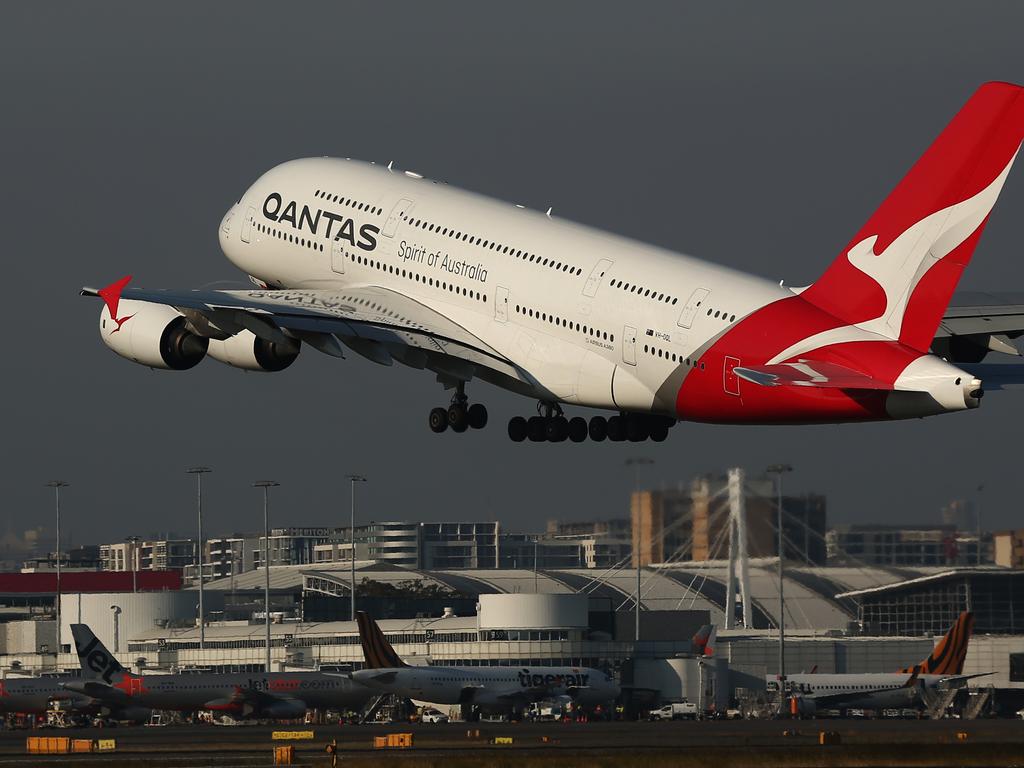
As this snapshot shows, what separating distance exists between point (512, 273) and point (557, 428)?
5761 millimetres

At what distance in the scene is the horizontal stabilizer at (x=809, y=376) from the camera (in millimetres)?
46312

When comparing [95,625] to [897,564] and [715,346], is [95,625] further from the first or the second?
[715,346]

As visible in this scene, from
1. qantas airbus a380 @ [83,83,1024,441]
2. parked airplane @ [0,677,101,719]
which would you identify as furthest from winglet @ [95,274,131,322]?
parked airplane @ [0,677,101,719]

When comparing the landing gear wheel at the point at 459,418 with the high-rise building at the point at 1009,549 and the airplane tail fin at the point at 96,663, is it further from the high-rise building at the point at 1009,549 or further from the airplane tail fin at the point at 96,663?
the high-rise building at the point at 1009,549

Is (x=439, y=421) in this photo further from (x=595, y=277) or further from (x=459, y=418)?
(x=595, y=277)

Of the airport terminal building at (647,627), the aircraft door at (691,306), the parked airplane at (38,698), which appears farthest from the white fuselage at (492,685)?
the aircraft door at (691,306)

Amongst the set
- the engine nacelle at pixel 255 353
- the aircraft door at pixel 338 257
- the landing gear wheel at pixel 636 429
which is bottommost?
the landing gear wheel at pixel 636 429

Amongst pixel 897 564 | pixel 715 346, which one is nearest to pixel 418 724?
pixel 897 564

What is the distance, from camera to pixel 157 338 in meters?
59.5

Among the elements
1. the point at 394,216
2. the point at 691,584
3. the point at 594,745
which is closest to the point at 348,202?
the point at 394,216

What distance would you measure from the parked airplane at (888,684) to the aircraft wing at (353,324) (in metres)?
47.7

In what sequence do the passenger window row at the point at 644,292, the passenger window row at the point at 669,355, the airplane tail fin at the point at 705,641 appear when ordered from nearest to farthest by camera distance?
the passenger window row at the point at 669,355 < the passenger window row at the point at 644,292 < the airplane tail fin at the point at 705,641

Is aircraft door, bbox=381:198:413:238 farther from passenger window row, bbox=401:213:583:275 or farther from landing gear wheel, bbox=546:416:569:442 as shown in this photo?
landing gear wheel, bbox=546:416:569:442

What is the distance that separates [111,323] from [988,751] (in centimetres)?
3007
